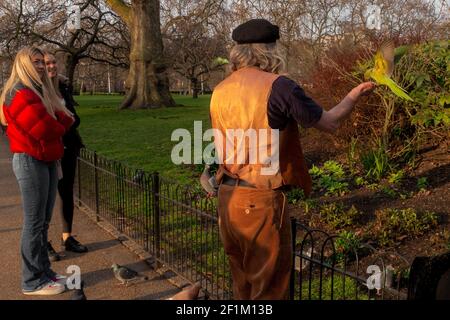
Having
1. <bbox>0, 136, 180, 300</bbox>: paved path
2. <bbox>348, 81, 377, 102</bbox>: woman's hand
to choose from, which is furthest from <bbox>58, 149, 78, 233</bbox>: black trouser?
<bbox>348, 81, 377, 102</bbox>: woman's hand

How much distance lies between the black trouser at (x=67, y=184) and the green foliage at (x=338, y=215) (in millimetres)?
2749

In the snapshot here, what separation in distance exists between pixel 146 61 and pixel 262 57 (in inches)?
878

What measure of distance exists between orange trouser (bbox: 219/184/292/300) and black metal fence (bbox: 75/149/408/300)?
540 mm

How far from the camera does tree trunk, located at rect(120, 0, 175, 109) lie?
23484mm

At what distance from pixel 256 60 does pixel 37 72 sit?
2.22 m

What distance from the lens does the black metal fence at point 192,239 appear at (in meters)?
3.81

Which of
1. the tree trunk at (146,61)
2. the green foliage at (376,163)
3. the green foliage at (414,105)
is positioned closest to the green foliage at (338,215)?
the green foliage at (376,163)

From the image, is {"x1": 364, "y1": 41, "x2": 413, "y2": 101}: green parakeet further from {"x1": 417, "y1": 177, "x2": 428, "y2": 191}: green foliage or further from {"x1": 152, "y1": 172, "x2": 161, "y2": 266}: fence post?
{"x1": 417, "y1": 177, "x2": 428, "y2": 191}: green foliage

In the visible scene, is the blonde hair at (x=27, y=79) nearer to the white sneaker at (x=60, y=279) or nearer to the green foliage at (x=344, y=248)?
the white sneaker at (x=60, y=279)

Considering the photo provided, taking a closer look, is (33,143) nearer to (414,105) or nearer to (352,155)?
(352,155)

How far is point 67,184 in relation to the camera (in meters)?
5.24

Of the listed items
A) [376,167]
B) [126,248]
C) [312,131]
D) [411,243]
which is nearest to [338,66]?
[312,131]

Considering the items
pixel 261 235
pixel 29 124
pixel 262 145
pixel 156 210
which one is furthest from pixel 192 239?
pixel 262 145

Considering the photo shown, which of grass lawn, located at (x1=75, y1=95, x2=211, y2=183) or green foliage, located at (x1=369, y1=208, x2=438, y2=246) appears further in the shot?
grass lawn, located at (x1=75, y1=95, x2=211, y2=183)
